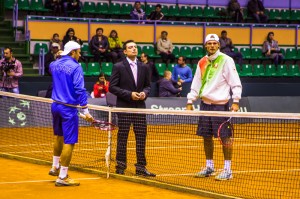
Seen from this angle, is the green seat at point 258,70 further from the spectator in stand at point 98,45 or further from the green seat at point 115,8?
the spectator in stand at point 98,45

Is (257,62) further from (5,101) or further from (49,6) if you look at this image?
(5,101)

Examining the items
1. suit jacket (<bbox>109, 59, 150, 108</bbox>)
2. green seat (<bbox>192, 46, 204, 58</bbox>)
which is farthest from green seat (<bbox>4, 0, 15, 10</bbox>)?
suit jacket (<bbox>109, 59, 150, 108</bbox>)

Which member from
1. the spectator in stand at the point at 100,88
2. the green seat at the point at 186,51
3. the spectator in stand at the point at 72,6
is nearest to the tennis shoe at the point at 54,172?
the spectator in stand at the point at 100,88

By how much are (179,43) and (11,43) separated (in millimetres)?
6439

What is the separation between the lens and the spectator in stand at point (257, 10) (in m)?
28.7

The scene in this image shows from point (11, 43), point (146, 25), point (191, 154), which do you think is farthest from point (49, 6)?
point (191, 154)

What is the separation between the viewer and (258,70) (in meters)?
26.2

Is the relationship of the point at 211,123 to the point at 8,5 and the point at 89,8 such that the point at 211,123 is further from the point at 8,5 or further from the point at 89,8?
the point at 89,8

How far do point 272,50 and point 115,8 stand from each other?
6.27 m

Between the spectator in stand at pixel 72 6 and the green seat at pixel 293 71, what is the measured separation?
331 inches

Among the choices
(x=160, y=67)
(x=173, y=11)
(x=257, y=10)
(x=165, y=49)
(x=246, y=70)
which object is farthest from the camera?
(x=257, y=10)

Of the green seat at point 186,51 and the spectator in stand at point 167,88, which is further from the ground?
the green seat at point 186,51

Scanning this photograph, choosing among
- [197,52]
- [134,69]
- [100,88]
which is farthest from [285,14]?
[134,69]

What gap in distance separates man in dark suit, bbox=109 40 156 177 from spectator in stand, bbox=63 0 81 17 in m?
13.8
